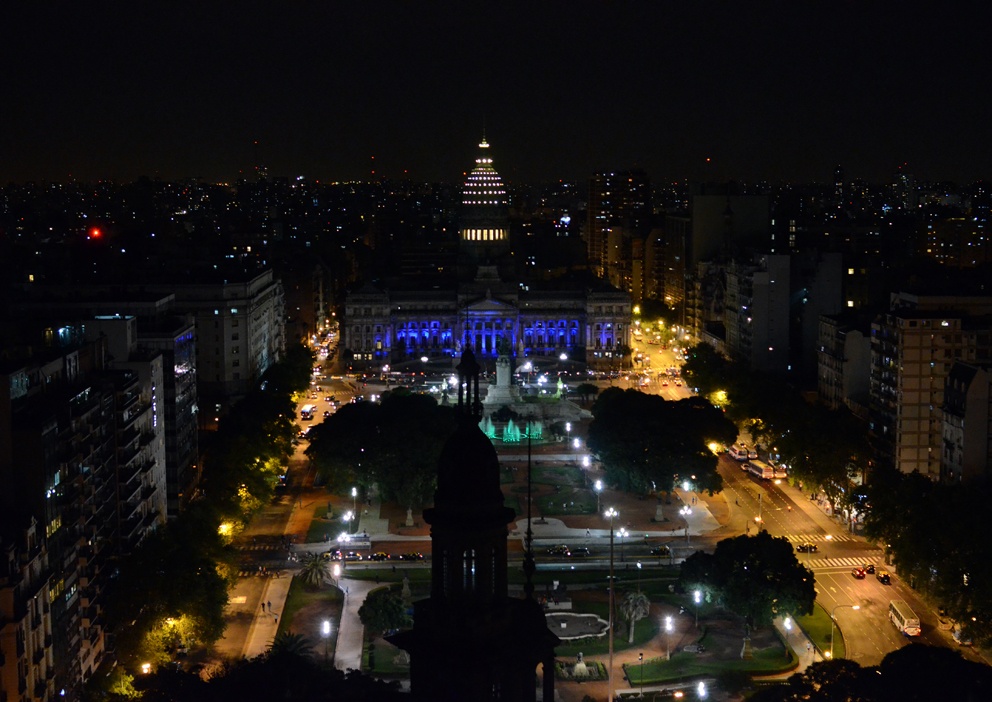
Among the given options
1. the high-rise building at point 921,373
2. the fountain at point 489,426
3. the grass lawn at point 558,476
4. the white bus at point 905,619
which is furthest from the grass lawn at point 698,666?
the fountain at point 489,426

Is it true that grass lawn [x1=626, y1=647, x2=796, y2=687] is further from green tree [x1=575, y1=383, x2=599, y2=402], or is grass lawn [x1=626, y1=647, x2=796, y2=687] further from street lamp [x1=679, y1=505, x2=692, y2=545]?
green tree [x1=575, y1=383, x2=599, y2=402]

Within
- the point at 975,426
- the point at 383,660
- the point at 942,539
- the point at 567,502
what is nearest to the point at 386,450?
the point at 567,502

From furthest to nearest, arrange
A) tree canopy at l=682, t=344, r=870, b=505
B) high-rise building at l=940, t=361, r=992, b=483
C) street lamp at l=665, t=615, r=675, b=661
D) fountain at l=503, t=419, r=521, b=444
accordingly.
→ fountain at l=503, t=419, r=521, b=444, tree canopy at l=682, t=344, r=870, b=505, high-rise building at l=940, t=361, r=992, b=483, street lamp at l=665, t=615, r=675, b=661

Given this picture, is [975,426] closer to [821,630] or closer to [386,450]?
[821,630]

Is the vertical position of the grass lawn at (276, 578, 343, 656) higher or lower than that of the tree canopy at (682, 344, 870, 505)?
lower

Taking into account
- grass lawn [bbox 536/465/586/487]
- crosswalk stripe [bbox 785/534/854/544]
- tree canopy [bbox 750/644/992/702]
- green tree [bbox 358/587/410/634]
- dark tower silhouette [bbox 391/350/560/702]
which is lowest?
grass lawn [bbox 536/465/586/487]

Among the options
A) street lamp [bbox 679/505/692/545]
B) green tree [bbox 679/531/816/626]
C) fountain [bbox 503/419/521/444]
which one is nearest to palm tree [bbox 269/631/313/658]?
green tree [bbox 679/531/816/626]

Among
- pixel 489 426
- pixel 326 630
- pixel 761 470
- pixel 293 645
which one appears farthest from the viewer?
pixel 489 426
